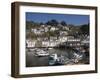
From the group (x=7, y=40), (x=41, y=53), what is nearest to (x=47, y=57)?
(x=41, y=53)

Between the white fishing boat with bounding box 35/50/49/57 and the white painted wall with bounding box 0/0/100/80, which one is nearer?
the white painted wall with bounding box 0/0/100/80

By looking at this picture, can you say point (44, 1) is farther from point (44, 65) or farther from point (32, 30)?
point (44, 65)

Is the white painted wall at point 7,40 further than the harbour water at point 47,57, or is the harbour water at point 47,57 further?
the harbour water at point 47,57

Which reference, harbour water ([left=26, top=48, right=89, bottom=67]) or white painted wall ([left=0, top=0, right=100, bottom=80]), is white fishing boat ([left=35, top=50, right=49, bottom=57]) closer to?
harbour water ([left=26, top=48, right=89, bottom=67])

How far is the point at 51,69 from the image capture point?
2.08 metres

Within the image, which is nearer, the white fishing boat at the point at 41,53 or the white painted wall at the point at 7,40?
the white painted wall at the point at 7,40

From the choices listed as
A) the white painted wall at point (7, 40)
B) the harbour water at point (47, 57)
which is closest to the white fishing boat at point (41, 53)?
the harbour water at point (47, 57)

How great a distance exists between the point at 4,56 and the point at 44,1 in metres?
0.64

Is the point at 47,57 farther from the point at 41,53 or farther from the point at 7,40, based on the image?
the point at 7,40

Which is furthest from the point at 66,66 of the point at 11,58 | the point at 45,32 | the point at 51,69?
the point at 11,58

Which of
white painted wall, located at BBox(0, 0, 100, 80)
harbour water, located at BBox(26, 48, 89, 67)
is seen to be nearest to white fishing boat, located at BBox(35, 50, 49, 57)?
harbour water, located at BBox(26, 48, 89, 67)

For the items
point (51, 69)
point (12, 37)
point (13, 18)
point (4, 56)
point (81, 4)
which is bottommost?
point (51, 69)

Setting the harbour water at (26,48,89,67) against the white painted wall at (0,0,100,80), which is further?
the harbour water at (26,48,89,67)

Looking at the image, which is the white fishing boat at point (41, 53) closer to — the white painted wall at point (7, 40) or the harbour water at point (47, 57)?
the harbour water at point (47, 57)
